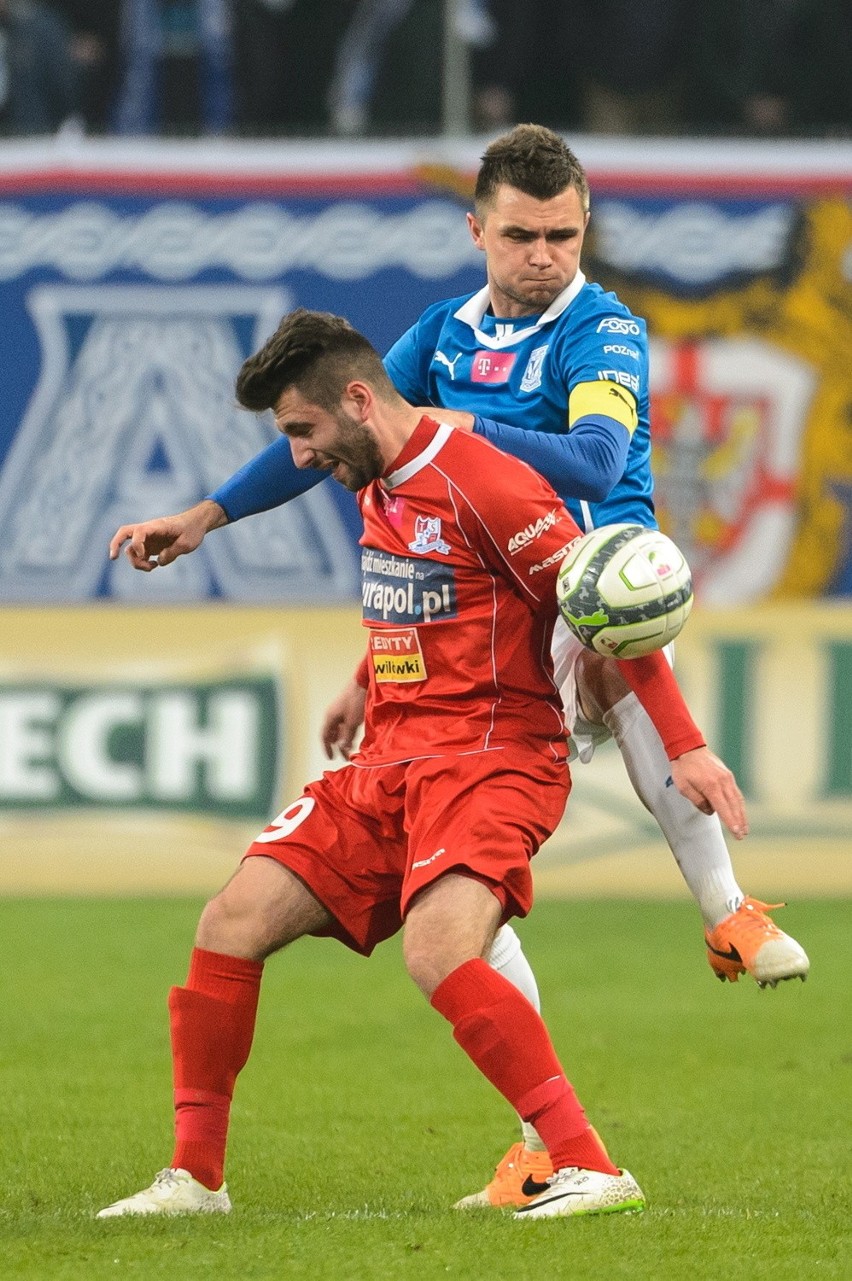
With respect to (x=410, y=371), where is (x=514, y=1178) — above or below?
below

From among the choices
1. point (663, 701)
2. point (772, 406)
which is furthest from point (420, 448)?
point (772, 406)

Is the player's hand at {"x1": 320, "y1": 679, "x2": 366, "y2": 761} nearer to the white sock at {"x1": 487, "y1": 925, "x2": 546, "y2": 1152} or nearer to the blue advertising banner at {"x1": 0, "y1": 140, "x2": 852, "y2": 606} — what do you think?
the white sock at {"x1": 487, "y1": 925, "x2": 546, "y2": 1152}

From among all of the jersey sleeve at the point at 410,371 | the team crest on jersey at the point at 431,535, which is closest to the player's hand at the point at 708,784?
the team crest on jersey at the point at 431,535

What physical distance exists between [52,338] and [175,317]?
0.79 m

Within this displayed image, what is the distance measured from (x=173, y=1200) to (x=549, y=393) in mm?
1967

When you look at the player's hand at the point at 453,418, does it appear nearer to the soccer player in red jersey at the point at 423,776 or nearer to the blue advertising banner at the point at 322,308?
the soccer player in red jersey at the point at 423,776

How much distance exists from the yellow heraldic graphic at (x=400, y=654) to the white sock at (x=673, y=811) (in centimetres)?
62

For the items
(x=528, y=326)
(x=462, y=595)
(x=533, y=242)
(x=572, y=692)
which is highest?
(x=533, y=242)

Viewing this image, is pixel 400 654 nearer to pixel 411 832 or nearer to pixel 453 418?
pixel 411 832

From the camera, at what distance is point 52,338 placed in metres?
13.5

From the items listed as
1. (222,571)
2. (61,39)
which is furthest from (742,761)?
(61,39)

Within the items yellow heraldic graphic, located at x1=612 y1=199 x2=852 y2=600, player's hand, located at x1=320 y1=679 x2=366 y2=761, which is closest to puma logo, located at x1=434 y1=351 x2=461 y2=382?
player's hand, located at x1=320 y1=679 x2=366 y2=761

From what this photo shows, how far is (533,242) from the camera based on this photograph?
15.9 ft

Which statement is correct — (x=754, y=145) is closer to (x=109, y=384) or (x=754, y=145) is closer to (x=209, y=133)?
(x=209, y=133)
